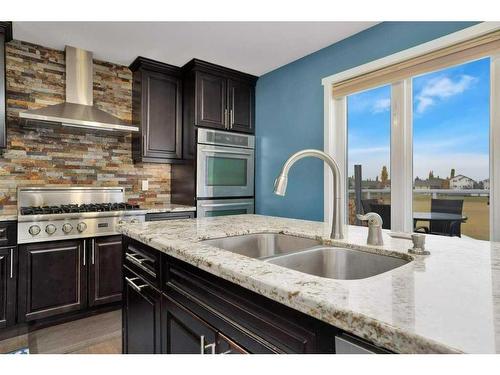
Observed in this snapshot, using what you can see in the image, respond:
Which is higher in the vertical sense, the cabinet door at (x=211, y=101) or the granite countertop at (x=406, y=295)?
the cabinet door at (x=211, y=101)

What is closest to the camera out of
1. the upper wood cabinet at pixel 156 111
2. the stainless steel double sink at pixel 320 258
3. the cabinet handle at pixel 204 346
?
the cabinet handle at pixel 204 346

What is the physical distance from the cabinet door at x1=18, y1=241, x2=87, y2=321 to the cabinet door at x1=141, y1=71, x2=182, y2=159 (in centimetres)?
122

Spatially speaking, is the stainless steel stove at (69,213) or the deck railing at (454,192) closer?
the deck railing at (454,192)

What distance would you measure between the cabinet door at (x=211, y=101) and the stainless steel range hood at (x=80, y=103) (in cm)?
71

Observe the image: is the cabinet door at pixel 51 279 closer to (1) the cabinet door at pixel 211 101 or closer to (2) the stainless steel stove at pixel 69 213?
(2) the stainless steel stove at pixel 69 213

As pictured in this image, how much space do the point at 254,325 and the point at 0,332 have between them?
248 cm

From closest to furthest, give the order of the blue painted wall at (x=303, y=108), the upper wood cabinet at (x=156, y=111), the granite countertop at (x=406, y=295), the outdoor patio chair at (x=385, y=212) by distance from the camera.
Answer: the granite countertop at (x=406, y=295) → the blue painted wall at (x=303, y=108) → the outdoor patio chair at (x=385, y=212) → the upper wood cabinet at (x=156, y=111)

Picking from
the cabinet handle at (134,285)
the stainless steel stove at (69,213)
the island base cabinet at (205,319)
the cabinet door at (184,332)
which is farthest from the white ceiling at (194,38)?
the cabinet door at (184,332)

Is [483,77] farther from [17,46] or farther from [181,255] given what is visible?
[17,46]

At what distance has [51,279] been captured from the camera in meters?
2.40

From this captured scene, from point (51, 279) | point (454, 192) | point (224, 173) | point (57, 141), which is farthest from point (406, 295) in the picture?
point (57, 141)

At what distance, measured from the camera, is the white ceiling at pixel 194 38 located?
2.46 metres

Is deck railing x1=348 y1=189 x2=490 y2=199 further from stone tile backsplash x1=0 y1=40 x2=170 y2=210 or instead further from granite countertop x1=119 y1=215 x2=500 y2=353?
stone tile backsplash x1=0 y1=40 x2=170 y2=210

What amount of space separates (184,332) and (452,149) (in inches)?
82.6
